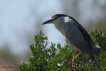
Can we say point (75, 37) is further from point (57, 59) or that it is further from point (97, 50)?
point (57, 59)

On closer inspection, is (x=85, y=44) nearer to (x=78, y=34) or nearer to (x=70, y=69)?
(x=78, y=34)

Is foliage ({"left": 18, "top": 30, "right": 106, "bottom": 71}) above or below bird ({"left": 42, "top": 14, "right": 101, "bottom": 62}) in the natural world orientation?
below

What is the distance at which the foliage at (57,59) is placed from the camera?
243 inches

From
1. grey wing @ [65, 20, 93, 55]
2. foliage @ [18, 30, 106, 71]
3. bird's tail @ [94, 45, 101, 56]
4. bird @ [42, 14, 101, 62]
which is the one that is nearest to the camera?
foliage @ [18, 30, 106, 71]

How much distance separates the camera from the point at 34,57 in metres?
6.25

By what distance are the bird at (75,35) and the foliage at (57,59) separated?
194mm

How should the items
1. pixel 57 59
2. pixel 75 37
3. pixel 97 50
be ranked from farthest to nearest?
pixel 75 37, pixel 97 50, pixel 57 59

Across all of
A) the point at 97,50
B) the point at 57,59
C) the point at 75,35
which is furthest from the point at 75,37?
the point at 57,59

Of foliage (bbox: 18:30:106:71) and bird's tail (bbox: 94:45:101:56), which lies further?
bird's tail (bbox: 94:45:101:56)

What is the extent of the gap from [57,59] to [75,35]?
202 centimetres

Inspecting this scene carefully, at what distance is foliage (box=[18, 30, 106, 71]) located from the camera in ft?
20.2

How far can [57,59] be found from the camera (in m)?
6.17

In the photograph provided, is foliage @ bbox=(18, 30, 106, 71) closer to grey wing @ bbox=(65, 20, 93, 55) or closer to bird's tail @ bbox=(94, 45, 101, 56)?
bird's tail @ bbox=(94, 45, 101, 56)

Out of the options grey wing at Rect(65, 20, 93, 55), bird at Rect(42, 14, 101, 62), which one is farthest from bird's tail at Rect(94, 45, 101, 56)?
grey wing at Rect(65, 20, 93, 55)
